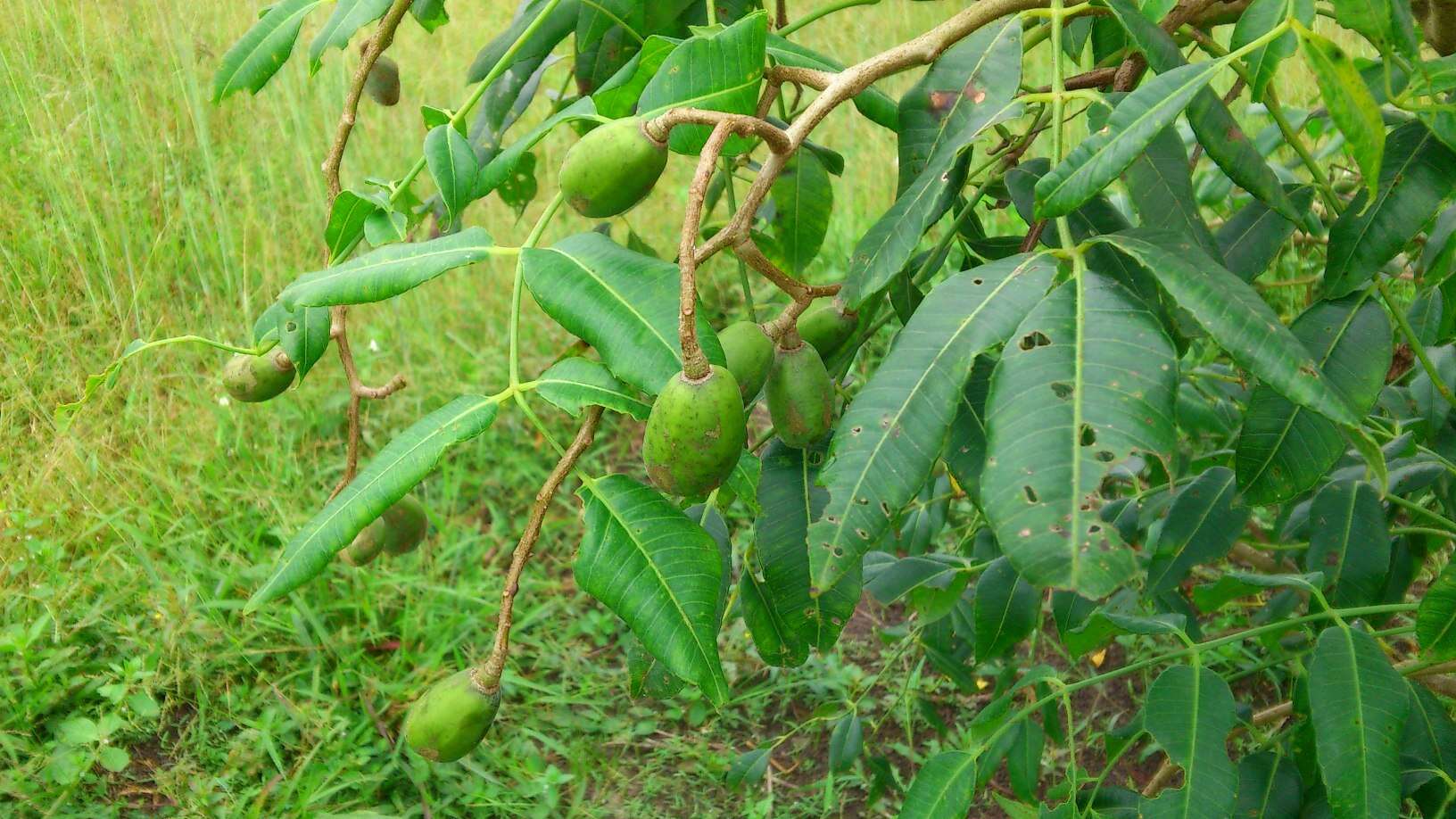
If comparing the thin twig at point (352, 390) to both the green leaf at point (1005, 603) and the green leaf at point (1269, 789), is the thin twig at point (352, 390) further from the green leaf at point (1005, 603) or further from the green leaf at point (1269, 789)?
the green leaf at point (1269, 789)

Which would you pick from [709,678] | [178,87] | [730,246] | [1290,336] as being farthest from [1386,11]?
[178,87]

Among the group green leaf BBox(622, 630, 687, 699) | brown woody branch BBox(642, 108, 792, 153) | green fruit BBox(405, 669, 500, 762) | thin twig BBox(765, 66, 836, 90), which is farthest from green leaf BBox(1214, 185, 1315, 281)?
green fruit BBox(405, 669, 500, 762)

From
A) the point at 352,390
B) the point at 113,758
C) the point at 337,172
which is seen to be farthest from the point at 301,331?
the point at 113,758

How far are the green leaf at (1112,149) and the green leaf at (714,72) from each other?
0.89 feet

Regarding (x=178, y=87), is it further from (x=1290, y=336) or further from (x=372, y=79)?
(x=1290, y=336)

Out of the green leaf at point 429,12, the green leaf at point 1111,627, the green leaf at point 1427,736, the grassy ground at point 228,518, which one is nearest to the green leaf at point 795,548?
the green leaf at point 1111,627

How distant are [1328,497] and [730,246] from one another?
3.01ft

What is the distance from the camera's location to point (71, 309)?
10.7 ft

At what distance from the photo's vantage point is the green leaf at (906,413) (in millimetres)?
772

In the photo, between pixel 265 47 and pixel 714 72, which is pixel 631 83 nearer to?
pixel 714 72

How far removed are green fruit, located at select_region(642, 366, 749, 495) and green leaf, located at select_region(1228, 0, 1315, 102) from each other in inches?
18.5

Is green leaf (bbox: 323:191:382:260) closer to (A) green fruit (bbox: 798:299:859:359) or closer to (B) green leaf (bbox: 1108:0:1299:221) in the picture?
(A) green fruit (bbox: 798:299:859:359)

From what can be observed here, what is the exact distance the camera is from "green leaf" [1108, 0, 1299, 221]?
0.96 m

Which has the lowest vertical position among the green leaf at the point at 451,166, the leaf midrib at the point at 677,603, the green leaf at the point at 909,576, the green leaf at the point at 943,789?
the green leaf at the point at 909,576
